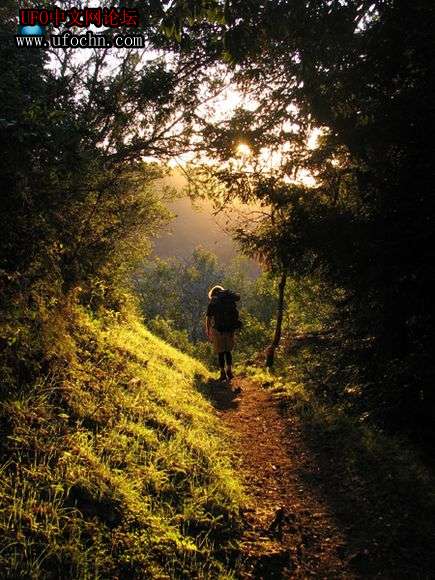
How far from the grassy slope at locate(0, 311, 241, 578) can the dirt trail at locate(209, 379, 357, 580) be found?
0.29 meters

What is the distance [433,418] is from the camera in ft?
17.8

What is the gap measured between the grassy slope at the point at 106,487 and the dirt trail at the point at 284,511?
29 cm

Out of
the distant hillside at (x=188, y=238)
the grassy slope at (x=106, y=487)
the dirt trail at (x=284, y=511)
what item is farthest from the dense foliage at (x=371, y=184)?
the distant hillside at (x=188, y=238)

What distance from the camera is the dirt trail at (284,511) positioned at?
3801mm

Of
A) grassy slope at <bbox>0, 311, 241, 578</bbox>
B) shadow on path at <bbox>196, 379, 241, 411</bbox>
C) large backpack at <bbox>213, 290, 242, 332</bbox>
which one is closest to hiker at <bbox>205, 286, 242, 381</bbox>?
large backpack at <bbox>213, 290, 242, 332</bbox>

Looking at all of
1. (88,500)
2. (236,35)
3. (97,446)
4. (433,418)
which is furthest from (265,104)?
(88,500)

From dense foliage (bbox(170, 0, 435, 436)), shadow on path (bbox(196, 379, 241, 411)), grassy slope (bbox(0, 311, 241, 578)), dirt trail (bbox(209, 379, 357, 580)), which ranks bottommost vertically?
shadow on path (bbox(196, 379, 241, 411))

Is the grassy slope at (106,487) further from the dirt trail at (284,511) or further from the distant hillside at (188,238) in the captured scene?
the distant hillside at (188,238)

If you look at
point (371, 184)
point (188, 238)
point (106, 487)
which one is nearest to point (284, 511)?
point (106, 487)

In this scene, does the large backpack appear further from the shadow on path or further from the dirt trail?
the dirt trail

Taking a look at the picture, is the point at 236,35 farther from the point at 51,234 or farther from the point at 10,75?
the point at 10,75

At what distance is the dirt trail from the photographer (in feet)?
12.5

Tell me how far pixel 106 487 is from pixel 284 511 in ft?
6.95

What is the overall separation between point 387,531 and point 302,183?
19.1 feet
